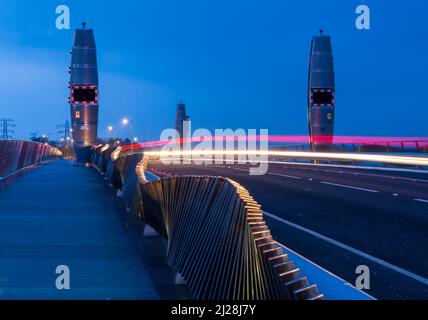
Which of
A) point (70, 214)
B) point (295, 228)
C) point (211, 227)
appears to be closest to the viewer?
point (211, 227)

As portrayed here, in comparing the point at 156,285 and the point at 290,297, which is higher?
the point at 290,297

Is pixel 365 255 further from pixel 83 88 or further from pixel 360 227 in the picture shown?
pixel 83 88

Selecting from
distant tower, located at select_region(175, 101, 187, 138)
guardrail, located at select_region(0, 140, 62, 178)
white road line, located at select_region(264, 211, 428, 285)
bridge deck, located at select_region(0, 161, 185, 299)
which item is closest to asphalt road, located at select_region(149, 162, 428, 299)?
white road line, located at select_region(264, 211, 428, 285)

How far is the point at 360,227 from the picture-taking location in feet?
45.6

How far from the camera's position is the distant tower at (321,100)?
5403 centimetres

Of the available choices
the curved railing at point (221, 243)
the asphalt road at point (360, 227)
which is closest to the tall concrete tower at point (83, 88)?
the asphalt road at point (360, 227)

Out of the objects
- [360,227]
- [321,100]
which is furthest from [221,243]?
[321,100]

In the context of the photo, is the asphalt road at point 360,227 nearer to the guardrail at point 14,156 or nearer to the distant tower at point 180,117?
the guardrail at point 14,156

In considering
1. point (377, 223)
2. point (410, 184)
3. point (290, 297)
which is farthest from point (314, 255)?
point (410, 184)

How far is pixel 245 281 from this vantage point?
18.5ft

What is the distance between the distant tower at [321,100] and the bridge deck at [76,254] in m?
37.4
